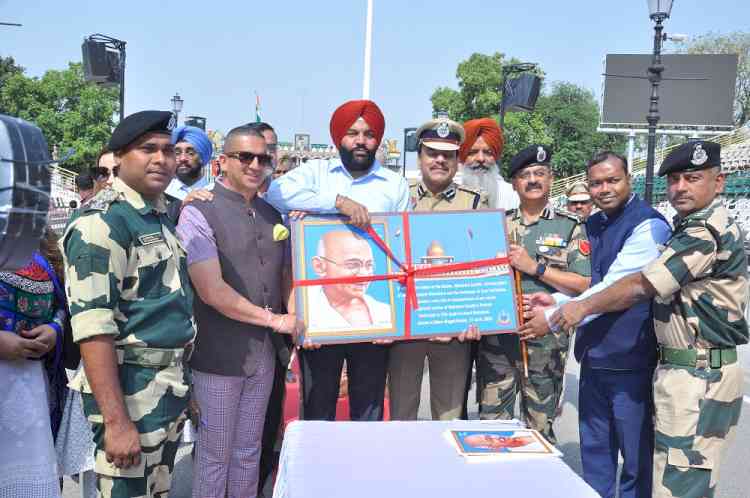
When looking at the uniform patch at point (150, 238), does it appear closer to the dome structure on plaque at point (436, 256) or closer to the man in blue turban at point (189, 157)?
the dome structure on plaque at point (436, 256)

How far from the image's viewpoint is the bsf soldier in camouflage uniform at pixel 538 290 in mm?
3512

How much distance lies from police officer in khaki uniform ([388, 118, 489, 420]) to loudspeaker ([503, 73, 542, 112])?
11.3 m

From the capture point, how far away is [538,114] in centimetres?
5200

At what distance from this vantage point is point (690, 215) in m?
2.94

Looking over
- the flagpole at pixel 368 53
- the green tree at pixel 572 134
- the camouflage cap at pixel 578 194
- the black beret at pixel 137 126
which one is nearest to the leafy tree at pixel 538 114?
the green tree at pixel 572 134

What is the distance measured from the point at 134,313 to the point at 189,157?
8.66 feet

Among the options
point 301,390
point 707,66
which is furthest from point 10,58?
point 301,390

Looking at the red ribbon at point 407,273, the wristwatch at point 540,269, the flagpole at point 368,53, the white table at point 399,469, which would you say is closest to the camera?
the white table at point 399,469

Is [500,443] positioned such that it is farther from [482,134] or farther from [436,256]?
[482,134]

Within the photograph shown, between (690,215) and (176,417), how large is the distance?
2594mm

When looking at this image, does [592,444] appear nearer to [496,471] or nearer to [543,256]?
[543,256]

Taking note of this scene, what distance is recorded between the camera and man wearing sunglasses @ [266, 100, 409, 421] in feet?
11.2

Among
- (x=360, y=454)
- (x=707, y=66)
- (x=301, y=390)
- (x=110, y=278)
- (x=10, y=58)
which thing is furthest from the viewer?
(x=10, y=58)

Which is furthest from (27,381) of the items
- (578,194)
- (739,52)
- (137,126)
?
(739,52)
